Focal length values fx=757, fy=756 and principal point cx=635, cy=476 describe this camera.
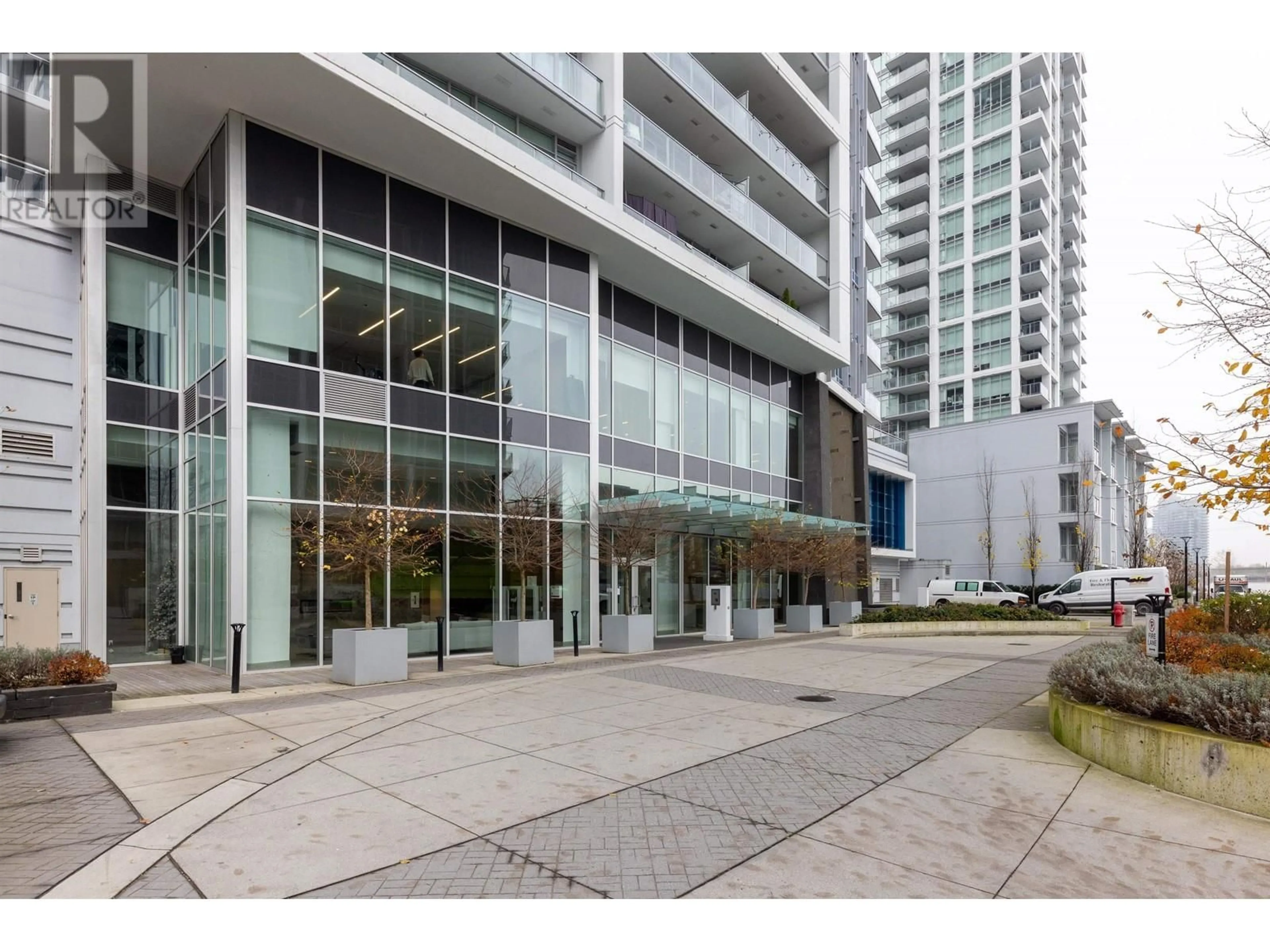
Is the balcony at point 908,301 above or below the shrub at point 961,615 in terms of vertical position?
above

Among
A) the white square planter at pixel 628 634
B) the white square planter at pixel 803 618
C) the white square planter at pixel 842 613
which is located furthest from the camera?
the white square planter at pixel 842 613

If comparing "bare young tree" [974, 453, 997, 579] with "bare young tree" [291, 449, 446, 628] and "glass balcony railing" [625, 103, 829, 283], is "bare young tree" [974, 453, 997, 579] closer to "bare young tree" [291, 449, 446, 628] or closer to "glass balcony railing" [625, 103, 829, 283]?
"glass balcony railing" [625, 103, 829, 283]

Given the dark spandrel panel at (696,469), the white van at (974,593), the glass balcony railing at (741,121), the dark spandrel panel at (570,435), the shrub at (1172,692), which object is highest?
the glass balcony railing at (741,121)

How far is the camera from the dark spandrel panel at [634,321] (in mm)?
22969

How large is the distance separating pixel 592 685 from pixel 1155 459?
8.68m

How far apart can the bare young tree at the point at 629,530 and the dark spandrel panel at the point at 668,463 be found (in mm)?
3256

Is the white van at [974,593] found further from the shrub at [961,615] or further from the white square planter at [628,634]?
the white square planter at [628,634]

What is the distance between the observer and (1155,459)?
7582 mm

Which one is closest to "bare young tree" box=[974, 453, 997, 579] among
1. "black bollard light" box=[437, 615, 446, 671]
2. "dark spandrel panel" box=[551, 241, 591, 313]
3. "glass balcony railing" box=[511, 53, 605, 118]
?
"dark spandrel panel" box=[551, 241, 591, 313]

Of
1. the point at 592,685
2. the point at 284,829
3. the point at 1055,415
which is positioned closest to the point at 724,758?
the point at 284,829

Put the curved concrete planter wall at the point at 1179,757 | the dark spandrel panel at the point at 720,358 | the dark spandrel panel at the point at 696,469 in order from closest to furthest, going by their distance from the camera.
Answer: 1. the curved concrete planter wall at the point at 1179,757
2. the dark spandrel panel at the point at 696,469
3. the dark spandrel panel at the point at 720,358

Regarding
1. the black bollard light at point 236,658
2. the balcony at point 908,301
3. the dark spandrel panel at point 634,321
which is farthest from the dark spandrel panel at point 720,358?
the balcony at point 908,301

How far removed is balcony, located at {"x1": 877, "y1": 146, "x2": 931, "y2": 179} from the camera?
232 ft

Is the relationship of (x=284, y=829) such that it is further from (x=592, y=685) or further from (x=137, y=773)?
(x=592, y=685)
